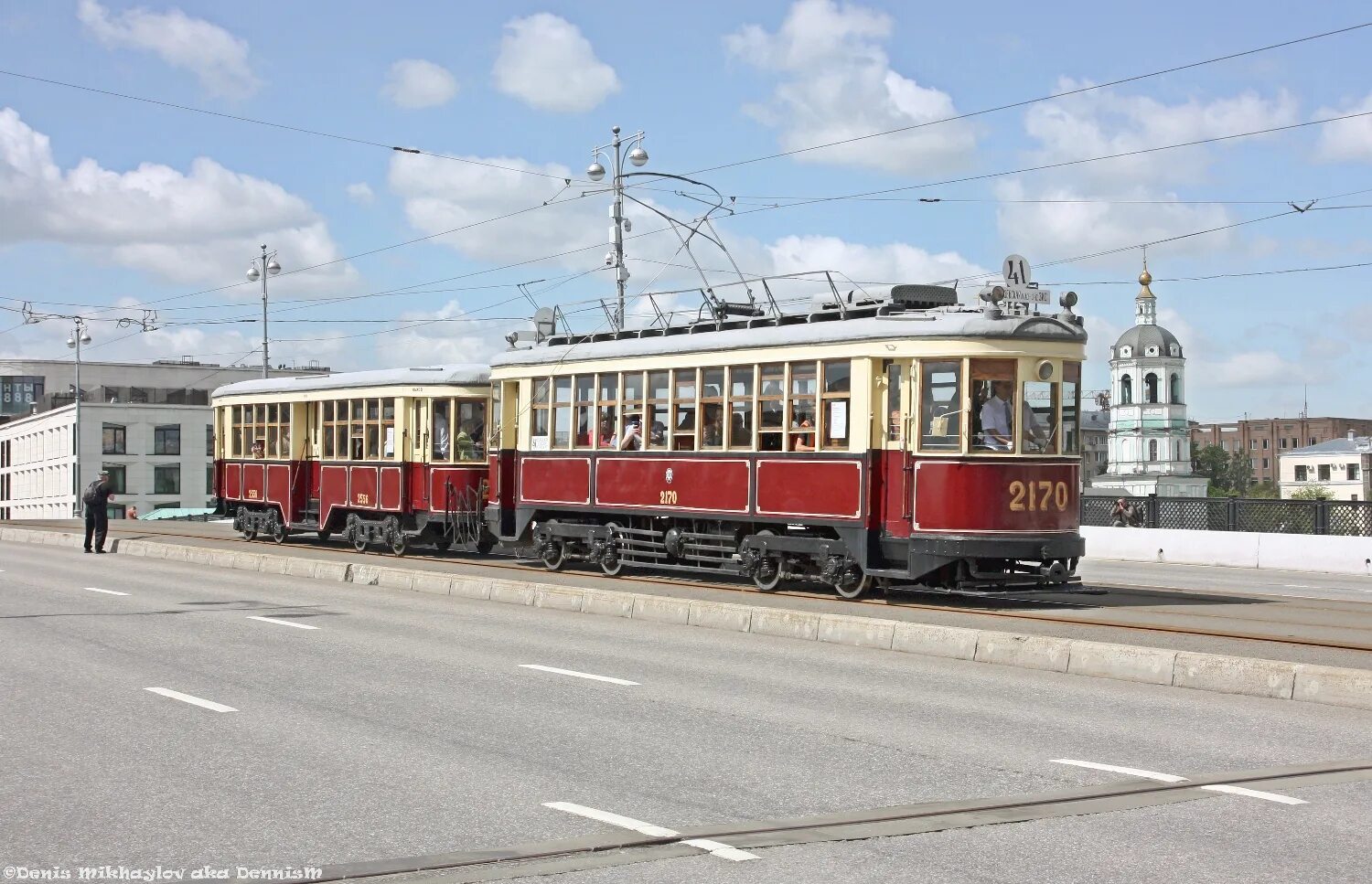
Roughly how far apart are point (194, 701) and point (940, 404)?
387 inches

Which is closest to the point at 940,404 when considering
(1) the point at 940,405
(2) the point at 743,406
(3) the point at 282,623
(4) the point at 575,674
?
(1) the point at 940,405

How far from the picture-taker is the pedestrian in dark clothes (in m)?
31.4

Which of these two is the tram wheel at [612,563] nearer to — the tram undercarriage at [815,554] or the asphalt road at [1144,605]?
the tram undercarriage at [815,554]

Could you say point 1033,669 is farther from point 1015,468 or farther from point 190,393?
point 190,393

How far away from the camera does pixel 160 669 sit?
40.3 ft

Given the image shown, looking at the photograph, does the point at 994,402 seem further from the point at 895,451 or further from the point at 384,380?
the point at 384,380

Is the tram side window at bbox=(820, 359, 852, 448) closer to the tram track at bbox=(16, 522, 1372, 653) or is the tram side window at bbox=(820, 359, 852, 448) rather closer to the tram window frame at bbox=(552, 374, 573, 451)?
the tram track at bbox=(16, 522, 1372, 653)

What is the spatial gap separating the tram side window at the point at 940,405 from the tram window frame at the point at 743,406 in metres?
2.64

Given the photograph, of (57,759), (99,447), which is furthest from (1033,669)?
(99,447)

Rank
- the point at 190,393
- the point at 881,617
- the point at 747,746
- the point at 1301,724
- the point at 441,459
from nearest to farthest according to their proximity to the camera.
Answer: the point at 747,746
the point at 1301,724
the point at 881,617
the point at 441,459
the point at 190,393

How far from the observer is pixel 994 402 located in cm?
1769

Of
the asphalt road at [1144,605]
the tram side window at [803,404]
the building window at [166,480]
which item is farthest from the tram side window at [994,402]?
the building window at [166,480]

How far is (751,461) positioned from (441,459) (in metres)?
9.31

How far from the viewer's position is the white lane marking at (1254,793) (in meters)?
7.68
